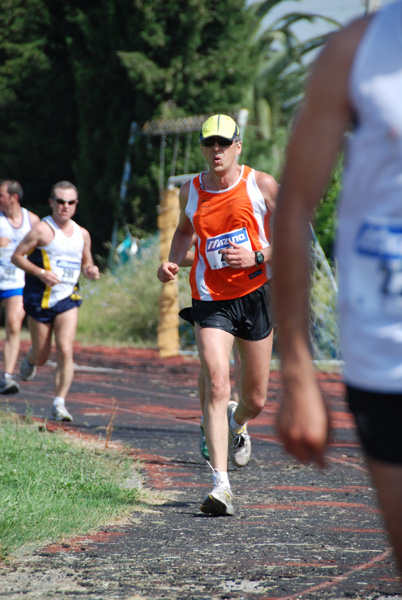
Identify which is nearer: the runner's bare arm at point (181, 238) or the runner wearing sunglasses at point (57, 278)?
the runner's bare arm at point (181, 238)

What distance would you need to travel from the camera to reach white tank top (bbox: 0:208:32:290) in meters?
9.93

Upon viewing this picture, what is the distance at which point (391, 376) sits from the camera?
193 cm

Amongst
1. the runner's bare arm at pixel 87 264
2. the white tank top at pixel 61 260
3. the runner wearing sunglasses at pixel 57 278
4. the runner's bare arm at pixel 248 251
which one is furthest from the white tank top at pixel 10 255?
the runner's bare arm at pixel 248 251

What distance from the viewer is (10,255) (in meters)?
10.1

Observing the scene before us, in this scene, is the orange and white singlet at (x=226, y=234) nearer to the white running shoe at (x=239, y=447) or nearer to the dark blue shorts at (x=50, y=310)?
the white running shoe at (x=239, y=447)

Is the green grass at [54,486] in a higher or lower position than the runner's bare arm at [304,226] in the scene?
lower

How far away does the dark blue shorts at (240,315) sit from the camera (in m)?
5.58

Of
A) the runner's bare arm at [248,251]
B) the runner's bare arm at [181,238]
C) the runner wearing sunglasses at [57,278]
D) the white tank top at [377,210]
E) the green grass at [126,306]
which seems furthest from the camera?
the green grass at [126,306]

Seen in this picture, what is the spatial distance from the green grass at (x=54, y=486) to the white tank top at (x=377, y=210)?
8.63ft

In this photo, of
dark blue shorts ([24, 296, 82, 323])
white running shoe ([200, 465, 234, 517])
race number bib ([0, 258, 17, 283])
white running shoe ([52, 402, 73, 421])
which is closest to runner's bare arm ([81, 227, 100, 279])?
dark blue shorts ([24, 296, 82, 323])

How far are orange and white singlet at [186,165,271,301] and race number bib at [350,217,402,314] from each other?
3687 millimetres

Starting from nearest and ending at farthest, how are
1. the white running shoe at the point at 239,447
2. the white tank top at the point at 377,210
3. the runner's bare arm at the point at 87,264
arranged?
1. the white tank top at the point at 377,210
2. the white running shoe at the point at 239,447
3. the runner's bare arm at the point at 87,264

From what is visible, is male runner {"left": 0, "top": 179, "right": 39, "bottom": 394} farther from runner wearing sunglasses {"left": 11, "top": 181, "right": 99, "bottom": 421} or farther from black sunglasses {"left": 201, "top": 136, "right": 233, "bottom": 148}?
black sunglasses {"left": 201, "top": 136, "right": 233, "bottom": 148}

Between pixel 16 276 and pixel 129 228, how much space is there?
13486mm
